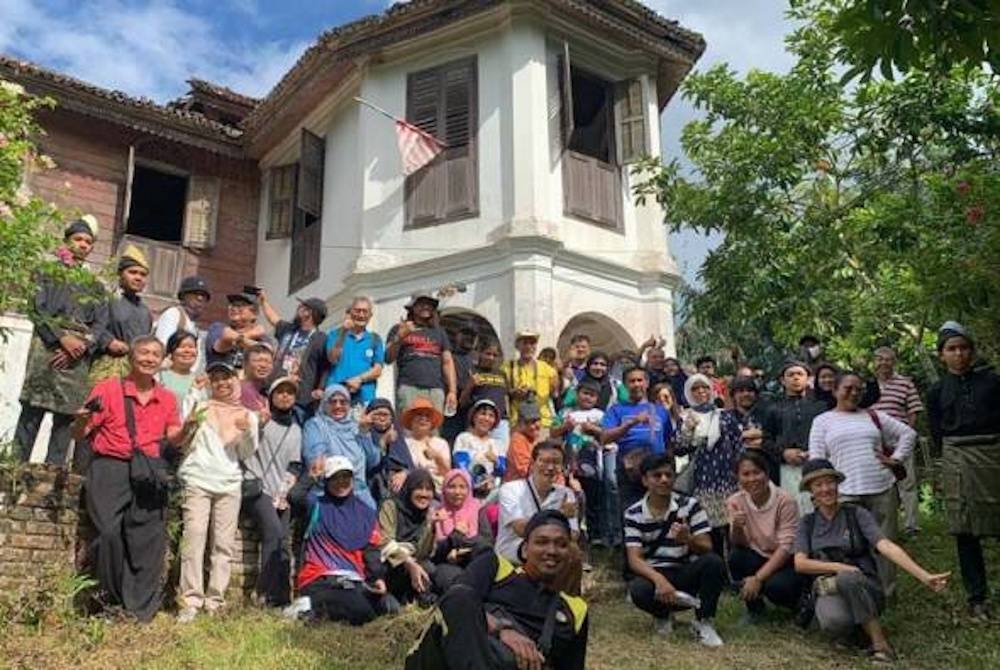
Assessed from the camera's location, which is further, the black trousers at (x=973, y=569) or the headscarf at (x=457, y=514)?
the headscarf at (x=457, y=514)

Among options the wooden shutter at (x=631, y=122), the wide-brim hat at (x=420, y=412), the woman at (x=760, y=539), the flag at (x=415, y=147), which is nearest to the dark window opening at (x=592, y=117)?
the wooden shutter at (x=631, y=122)

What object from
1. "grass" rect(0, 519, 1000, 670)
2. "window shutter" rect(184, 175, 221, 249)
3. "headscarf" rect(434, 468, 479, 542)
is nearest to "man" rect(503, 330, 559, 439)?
"headscarf" rect(434, 468, 479, 542)

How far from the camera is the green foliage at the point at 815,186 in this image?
327 inches

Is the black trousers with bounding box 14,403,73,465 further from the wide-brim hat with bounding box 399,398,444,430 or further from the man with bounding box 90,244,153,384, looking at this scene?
the wide-brim hat with bounding box 399,398,444,430

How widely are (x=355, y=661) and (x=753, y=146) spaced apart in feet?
20.0

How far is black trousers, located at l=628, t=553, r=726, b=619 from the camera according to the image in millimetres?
5645

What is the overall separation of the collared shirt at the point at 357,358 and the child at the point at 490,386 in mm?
826

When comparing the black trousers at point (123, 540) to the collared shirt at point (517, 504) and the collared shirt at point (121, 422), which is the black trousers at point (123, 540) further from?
the collared shirt at point (517, 504)

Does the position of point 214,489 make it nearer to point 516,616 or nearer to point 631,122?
point 516,616

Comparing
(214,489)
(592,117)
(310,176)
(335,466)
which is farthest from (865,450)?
(310,176)

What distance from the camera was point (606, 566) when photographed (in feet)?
24.2

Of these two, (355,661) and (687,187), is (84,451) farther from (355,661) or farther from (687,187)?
(687,187)

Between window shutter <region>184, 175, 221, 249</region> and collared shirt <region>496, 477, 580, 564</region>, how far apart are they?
9891 mm

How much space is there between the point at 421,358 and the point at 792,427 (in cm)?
300
